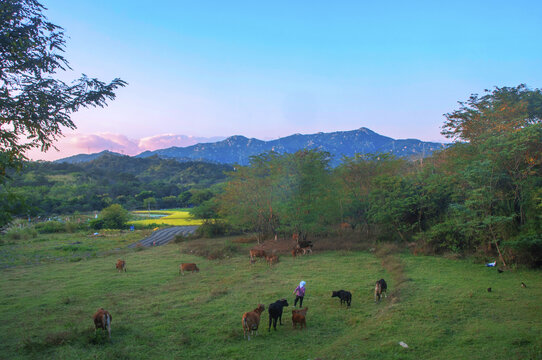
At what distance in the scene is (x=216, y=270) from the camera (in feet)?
65.8

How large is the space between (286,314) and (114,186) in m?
117

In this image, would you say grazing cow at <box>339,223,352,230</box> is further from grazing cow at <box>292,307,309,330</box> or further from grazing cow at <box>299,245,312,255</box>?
grazing cow at <box>292,307,309,330</box>

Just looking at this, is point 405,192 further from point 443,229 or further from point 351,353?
point 351,353

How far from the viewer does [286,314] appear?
11047 mm

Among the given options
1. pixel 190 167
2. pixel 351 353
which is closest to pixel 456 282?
pixel 351 353

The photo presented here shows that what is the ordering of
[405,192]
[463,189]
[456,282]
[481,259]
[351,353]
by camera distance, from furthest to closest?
[405,192] → [463,189] → [481,259] → [456,282] → [351,353]

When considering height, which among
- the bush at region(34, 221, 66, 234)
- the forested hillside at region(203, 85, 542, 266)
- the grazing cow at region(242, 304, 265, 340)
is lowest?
the bush at region(34, 221, 66, 234)

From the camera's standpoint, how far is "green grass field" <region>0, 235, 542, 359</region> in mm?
7984

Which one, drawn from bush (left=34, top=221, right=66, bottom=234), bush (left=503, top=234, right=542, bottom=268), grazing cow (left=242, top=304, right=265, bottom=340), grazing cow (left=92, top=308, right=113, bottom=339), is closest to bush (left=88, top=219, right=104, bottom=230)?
bush (left=34, top=221, right=66, bottom=234)

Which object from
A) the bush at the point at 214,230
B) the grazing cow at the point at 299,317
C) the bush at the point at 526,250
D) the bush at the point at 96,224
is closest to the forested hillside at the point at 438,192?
the bush at the point at 526,250

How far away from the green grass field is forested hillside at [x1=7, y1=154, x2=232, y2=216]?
42.2 m

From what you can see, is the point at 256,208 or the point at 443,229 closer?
the point at 443,229

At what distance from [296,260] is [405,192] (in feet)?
34.1

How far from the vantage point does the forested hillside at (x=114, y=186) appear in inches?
3339
